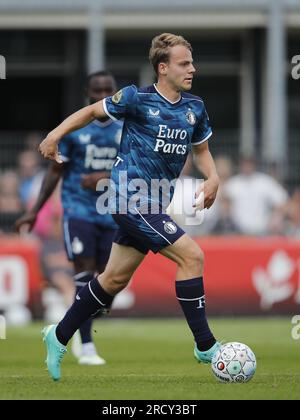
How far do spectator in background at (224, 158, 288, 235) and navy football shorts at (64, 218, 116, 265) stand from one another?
7.34 metres

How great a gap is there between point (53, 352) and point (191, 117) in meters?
2.03

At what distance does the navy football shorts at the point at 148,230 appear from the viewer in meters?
8.53

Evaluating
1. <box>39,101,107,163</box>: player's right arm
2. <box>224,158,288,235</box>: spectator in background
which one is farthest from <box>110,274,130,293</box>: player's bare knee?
<box>224,158,288,235</box>: spectator in background

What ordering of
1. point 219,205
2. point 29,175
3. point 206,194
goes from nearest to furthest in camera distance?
1. point 206,194
2. point 219,205
3. point 29,175

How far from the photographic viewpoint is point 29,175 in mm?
18875

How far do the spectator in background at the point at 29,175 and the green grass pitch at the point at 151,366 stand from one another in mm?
3132

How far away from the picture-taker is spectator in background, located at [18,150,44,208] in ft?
61.2

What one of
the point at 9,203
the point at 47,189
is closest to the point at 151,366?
the point at 47,189

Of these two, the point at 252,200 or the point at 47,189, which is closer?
the point at 47,189

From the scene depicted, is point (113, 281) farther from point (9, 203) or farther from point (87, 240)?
point (9, 203)

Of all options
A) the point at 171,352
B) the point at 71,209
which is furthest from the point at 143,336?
the point at 71,209

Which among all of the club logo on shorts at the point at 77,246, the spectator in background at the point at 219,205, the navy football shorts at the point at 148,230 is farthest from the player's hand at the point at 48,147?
the spectator in background at the point at 219,205

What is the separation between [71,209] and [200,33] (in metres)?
14.7

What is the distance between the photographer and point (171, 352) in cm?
1201
